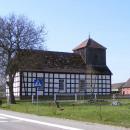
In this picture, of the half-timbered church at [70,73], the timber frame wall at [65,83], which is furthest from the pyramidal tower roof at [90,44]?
the timber frame wall at [65,83]

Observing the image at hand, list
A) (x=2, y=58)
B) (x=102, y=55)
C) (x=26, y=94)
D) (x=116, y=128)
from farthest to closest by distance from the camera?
(x=102, y=55), (x=26, y=94), (x=2, y=58), (x=116, y=128)

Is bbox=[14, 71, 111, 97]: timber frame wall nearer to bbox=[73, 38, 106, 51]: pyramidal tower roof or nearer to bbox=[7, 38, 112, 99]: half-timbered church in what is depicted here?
bbox=[7, 38, 112, 99]: half-timbered church

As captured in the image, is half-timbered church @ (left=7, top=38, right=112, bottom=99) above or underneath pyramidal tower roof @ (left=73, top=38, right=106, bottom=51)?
underneath

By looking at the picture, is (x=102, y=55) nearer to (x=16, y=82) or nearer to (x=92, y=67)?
(x=92, y=67)

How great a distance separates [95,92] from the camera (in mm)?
70812

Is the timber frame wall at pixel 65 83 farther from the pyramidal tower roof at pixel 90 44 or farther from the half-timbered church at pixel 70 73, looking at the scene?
the pyramidal tower roof at pixel 90 44

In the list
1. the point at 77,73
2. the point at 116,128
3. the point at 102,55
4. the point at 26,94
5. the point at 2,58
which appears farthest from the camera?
the point at 102,55

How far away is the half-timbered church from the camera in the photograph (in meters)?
65.6

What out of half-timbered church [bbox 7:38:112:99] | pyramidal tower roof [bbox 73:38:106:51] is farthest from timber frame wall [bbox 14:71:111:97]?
pyramidal tower roof [bbox 73:38:106:51]

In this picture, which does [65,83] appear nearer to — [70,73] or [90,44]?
[70,73]

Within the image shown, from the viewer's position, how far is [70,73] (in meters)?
69.4

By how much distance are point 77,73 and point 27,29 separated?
21181 millimetres

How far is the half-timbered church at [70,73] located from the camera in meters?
65.6

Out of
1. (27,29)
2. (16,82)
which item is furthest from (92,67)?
(27,29)
